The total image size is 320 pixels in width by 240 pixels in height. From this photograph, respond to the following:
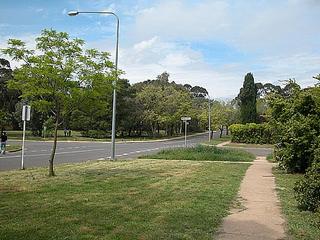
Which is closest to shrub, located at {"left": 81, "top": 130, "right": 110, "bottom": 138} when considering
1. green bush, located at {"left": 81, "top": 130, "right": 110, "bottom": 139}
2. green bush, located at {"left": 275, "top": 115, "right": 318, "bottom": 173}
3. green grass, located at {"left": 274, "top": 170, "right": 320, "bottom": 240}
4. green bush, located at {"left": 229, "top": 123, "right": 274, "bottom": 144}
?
green bush, located at {"left": 81, "top": 130, "right": 110, "bottom": 139}

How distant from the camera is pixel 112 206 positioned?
27.1 feet

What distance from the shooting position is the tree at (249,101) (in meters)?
62.4

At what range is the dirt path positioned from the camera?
646 centimetres

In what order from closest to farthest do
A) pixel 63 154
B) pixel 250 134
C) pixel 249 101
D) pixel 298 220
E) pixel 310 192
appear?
pixel 298 220 → pixel 310 192 → pixel 63 154 → pixel 250 134 → pixel 249 101

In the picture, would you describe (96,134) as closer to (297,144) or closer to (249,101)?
(249,101)

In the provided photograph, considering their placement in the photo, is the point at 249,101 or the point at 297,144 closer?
the point at 297,144

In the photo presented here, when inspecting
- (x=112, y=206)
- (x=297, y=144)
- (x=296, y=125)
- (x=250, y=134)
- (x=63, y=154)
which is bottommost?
(x=63, y=154)

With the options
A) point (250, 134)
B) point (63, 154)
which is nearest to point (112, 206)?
point (63, 154)

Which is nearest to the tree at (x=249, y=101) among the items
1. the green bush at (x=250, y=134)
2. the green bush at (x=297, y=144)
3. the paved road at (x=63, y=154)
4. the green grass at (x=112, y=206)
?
the green bush at (x=250, y=134)

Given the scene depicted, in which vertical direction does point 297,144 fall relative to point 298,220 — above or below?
above

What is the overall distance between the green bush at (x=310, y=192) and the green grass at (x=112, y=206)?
1.58 meters

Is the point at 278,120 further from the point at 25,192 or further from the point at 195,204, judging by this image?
the point at 25,192

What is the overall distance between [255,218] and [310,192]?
5.75 feet

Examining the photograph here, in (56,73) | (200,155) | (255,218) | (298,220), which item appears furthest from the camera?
(200,155)
